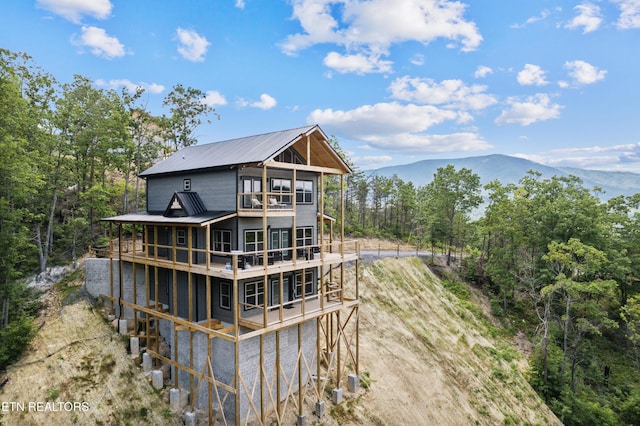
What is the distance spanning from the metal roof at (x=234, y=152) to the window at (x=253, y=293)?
573 cm

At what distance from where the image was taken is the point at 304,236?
63.0 feet

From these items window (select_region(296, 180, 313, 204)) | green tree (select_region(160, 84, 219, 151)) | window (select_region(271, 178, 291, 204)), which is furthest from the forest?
window (select_region(296, 180, 313, 204))

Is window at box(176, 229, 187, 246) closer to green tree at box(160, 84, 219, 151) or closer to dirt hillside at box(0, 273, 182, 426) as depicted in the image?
dirt hillside at box(0, 273, 182, 426)

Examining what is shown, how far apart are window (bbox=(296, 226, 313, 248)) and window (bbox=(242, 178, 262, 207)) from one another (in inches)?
116

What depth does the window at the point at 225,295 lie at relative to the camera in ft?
54.5

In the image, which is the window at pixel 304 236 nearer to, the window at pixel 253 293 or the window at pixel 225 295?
the window at pixel 253 293

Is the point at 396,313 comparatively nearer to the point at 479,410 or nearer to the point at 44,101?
the point at 479,410

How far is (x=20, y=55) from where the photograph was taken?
80.1 feet

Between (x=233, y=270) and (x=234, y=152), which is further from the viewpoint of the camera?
(x=234, y=152)

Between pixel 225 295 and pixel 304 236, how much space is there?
506 cm

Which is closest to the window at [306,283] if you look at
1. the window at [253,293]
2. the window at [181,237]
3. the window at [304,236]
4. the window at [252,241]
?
the window at [304,236]

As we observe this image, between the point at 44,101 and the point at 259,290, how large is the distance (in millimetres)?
21877

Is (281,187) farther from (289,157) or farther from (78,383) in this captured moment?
(78,383)

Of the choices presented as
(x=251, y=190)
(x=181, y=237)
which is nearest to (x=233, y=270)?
(x=251, y=190)
